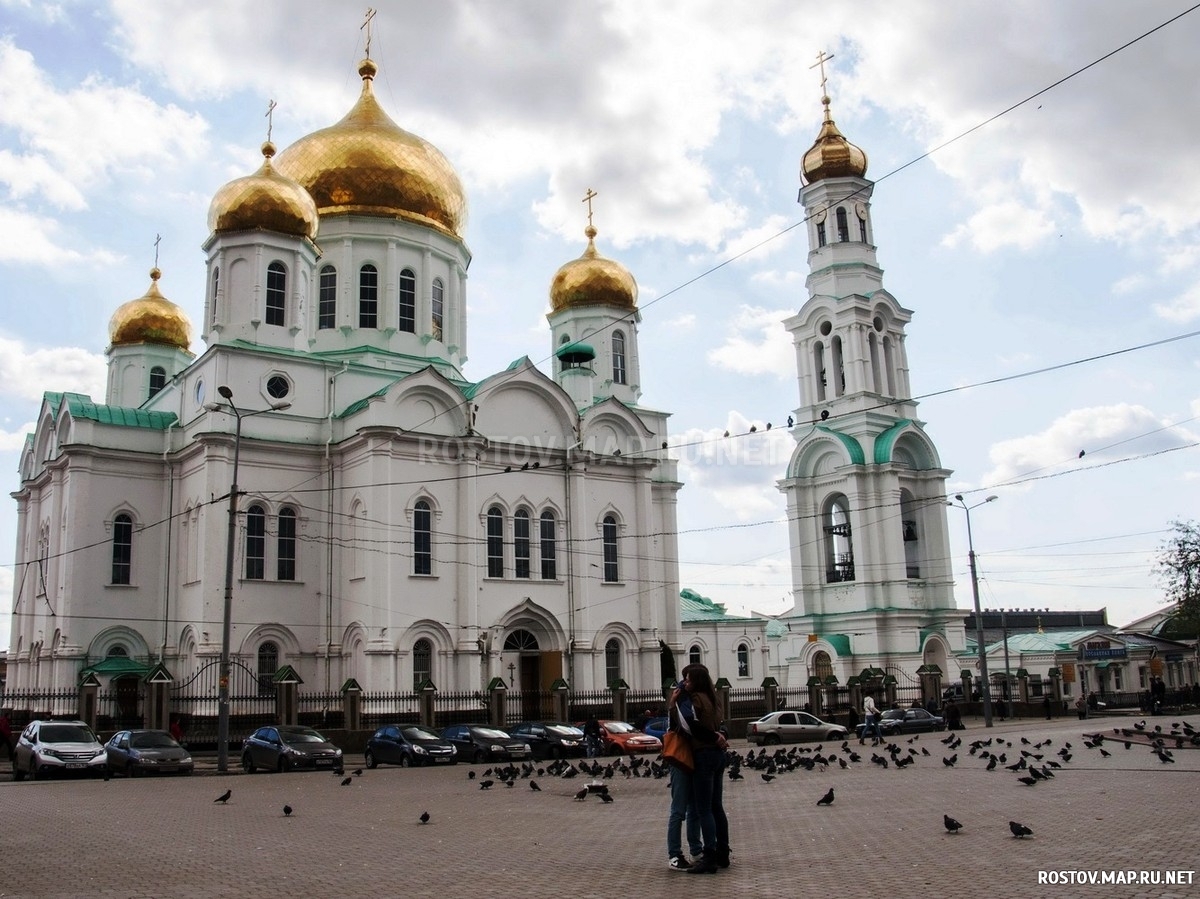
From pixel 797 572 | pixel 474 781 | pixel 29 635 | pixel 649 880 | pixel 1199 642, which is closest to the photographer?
A: pixel 649 880

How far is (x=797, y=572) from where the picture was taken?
1720 inches

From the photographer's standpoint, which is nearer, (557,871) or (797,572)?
(557,871)

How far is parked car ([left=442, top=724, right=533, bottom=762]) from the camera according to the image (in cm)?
2158

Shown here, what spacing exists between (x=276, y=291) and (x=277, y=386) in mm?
2965

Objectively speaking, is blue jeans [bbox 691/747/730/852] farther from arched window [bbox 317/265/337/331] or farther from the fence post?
arched window [bbox 317/265/337/331]

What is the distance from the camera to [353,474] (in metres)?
29.4

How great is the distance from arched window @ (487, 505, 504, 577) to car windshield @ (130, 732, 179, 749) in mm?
11680

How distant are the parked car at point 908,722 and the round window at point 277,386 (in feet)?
60.0

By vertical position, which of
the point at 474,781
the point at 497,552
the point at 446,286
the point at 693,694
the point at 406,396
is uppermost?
the point at 446,286

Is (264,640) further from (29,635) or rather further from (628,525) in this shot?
(628,525)

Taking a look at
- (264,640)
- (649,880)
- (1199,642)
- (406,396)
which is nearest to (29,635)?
(264,640)

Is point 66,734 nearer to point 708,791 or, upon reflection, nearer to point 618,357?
point 708,791

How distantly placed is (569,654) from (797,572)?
50.4 feet

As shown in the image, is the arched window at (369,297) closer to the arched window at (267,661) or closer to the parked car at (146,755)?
the arched window at (267,661)
